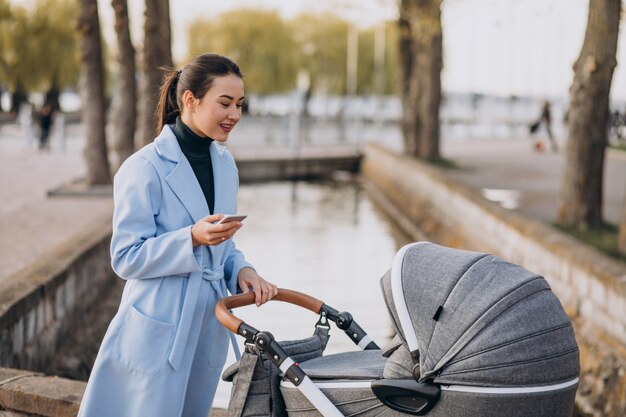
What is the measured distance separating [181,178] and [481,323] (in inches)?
48.2

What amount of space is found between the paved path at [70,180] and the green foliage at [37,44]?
11.8 meters

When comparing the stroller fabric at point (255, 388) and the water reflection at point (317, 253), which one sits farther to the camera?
the water reflection at point (317, 253)

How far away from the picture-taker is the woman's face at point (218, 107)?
392 cm

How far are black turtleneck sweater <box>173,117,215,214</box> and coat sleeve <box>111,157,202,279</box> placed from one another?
0.65 ft

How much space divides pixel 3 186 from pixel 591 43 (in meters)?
12.8

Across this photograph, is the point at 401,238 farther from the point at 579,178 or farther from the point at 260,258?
the point at 579,178

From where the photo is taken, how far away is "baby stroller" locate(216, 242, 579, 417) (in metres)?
3.51

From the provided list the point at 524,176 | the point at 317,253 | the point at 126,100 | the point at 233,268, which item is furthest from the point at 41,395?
the point at 524,176

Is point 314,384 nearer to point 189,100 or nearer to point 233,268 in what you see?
point 233,268

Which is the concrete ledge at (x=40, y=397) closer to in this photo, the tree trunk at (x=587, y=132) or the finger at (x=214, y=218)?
the finger at (x=214, y=218)

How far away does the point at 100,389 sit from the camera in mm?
4020

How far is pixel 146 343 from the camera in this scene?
12.9ft

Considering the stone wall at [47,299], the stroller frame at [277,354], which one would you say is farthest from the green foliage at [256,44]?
the stroller frame at [277,354]

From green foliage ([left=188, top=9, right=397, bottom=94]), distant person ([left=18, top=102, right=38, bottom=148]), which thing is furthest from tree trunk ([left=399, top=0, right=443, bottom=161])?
green foliage ([left=188, top=9, right=397, bottom=94])
